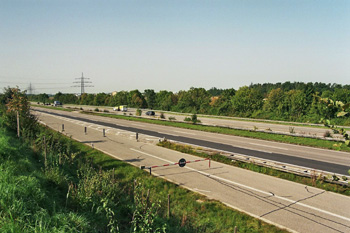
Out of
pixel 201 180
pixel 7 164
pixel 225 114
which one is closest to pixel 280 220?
pixel 201 180

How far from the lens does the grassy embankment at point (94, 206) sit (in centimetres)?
535

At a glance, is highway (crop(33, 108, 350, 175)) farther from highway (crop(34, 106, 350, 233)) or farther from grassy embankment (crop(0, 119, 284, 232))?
grassy embankment (crop(0, 119, 284, 232))

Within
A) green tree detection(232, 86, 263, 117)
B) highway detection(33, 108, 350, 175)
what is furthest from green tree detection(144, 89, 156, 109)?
Result: highway detection(33, 108, 350, 175)

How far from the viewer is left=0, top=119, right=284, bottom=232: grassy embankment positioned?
5352mm

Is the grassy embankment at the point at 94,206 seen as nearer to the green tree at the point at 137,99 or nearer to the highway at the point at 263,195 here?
the highway at the point at 263,195

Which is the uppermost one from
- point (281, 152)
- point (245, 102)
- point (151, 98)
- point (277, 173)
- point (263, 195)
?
point (151, 98)

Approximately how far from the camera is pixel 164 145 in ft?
74.6

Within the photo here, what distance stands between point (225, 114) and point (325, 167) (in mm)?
39854

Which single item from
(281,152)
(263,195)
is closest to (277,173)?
(263,195)

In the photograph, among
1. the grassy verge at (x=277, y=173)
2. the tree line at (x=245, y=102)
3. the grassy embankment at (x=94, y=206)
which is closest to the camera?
the grassy embankment at (x=94, y=206)

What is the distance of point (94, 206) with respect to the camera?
7867 millimetres

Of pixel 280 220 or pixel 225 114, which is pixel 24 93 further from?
pixel 225 114

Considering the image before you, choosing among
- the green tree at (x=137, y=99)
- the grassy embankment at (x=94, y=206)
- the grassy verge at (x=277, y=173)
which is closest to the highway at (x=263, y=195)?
the grassy verge at (x=277, y=173)

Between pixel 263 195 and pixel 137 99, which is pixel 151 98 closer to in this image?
pixel 137 99
